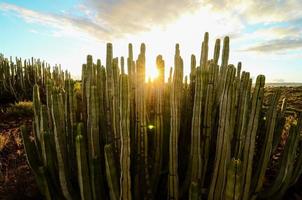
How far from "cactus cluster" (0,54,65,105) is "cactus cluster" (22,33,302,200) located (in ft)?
29.3

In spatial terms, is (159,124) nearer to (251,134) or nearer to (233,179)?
(251,134)

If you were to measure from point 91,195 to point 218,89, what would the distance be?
1.67 metres

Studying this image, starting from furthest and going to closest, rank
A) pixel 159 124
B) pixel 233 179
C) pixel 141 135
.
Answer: pixel 159 124
pixel 141 135
pixel 233 179

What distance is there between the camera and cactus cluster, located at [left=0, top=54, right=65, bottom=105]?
1175 cm

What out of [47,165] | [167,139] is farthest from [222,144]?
[47,165]

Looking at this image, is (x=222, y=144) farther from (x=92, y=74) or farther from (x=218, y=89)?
(x=92, y=74)

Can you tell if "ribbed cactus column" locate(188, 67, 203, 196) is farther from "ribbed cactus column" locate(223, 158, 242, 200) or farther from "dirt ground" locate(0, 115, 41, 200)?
"dirt ground" locate(0, 115, 41, 200)

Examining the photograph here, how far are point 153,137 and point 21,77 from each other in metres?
10.5

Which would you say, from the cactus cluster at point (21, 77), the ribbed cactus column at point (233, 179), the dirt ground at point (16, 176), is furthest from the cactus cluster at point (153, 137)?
the cactus cluster at point (21, 77)

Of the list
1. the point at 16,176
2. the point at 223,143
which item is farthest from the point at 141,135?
the point at 16,176

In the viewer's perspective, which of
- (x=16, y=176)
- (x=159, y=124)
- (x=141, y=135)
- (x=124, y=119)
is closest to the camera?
(x=124, y=119)

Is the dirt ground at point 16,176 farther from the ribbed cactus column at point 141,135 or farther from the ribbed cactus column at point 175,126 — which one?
the ribbed cactus column at point 175,126

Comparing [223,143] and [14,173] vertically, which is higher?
[223,143]

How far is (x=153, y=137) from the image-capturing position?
3.01m
